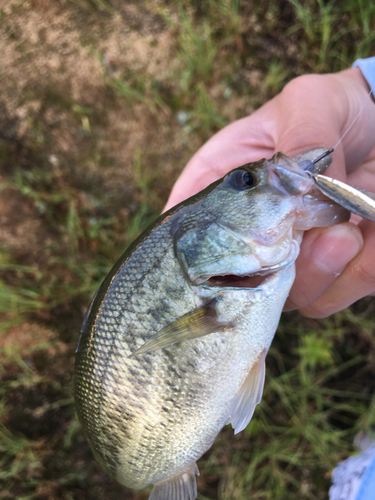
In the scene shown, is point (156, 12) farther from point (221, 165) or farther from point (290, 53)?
point (221, 165)

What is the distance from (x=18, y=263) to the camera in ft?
9.25

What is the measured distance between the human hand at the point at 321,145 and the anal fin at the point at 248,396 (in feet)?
1.42

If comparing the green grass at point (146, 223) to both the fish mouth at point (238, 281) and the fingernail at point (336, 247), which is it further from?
the fish mouth at point (238, 281)

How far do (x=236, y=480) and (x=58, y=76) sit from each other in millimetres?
3734

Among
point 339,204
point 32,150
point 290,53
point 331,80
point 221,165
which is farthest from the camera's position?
point 32,150

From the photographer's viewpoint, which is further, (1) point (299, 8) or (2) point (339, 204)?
(1) point (299, 8)

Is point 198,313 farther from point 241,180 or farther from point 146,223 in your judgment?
point 146,223

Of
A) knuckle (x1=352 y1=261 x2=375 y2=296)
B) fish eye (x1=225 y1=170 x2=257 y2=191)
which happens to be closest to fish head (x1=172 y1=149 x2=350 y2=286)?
fish eye (x1=225 y1=170 x2=257 y2=191)

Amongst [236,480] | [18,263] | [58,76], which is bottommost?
[236,480]

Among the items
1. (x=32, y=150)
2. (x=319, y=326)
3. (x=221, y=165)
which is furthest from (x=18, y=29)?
(x=319, y=326)

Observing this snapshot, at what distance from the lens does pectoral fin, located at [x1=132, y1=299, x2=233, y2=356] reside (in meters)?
1.26

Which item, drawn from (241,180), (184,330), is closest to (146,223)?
(241,180)

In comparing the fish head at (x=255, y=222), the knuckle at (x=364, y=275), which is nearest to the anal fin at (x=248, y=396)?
the fish head at (x=255, y=222)

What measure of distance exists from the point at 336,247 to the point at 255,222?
0.42 meters
